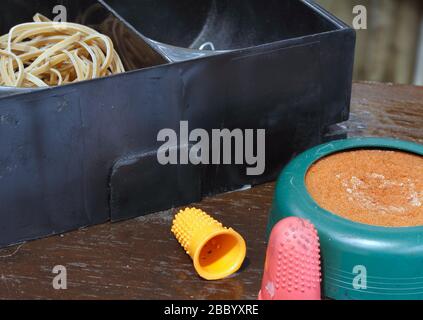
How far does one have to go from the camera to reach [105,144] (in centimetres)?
133

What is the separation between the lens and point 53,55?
162 centimetres

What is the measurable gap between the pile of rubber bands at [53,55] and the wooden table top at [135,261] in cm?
33

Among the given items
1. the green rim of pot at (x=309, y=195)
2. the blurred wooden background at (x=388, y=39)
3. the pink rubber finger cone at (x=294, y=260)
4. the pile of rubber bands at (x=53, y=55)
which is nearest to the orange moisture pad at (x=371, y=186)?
the green rim of pot at (x=309, y=195)

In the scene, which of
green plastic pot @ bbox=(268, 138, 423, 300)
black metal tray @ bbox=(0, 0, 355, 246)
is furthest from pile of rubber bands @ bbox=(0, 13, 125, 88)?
green plastic pot @ bbox=(268, 138, 423, 300)

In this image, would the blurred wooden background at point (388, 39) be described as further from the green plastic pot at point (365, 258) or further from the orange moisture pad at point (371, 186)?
the green plastic pot at point (365, 258)

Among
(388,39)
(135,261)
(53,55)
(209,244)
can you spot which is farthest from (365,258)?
(388,39)

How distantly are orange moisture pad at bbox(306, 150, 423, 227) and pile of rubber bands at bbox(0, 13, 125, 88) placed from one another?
0.48m

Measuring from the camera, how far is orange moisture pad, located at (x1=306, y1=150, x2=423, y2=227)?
1.23 m

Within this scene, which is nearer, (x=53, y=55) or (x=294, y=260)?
(x=294, y=260)

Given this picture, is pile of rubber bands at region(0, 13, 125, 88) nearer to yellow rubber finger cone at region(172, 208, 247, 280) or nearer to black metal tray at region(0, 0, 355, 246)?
black metal tray at region(0, 0, 355, 246)

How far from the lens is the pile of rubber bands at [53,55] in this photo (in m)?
1.56

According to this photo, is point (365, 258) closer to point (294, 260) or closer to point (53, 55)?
point (294, 260)

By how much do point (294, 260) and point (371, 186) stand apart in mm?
239
